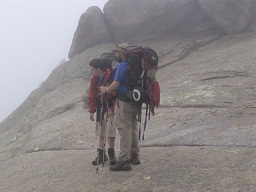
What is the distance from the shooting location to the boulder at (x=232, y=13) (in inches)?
810

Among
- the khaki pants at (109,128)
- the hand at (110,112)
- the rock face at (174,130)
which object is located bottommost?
the rock face at (174,130)

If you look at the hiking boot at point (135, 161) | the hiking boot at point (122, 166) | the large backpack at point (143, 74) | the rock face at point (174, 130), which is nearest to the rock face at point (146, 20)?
the rock face at point (174, 130)

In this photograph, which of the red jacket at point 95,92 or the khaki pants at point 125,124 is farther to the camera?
the red jacket at point 95,92

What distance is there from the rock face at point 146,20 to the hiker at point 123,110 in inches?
579

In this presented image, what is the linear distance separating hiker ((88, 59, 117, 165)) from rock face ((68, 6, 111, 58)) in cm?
1481

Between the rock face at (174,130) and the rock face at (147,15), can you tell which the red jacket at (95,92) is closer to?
the rock face at (174,130)

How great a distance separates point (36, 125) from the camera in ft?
53.5

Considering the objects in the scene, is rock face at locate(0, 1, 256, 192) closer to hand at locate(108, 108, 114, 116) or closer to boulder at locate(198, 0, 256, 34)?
boulder at locate(198, 0, 256, 34)

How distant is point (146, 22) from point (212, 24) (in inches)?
156

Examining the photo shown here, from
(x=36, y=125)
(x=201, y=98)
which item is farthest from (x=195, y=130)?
(x=36, y=125)

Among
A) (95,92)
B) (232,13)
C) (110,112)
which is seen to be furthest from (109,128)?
(232,13)

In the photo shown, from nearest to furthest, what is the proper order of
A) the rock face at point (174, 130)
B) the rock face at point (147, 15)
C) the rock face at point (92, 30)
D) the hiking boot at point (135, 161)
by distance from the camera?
the rock face at point (174, 130) < the hiking boot at point (135, 161) < the rock face at point (147, 15) < the rock face at point (92, 30)

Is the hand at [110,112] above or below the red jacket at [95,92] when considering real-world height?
below

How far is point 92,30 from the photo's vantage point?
2300 cm
